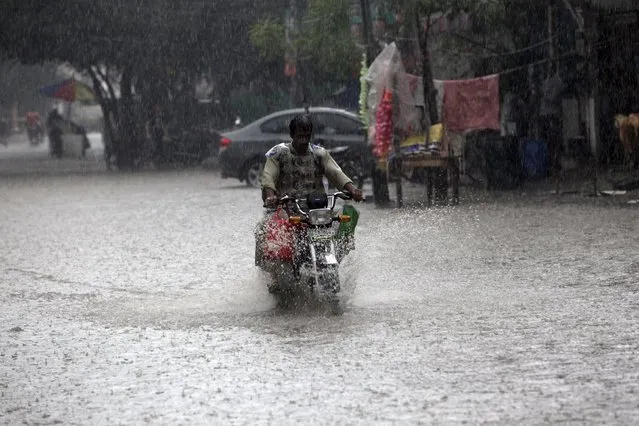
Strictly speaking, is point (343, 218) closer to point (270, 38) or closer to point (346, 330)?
point (346, 330)

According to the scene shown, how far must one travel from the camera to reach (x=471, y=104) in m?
22.0

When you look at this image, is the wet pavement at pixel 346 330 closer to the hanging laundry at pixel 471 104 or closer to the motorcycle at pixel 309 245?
the motorcycle at pixel 309 245

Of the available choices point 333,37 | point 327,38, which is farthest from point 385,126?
point 327,38

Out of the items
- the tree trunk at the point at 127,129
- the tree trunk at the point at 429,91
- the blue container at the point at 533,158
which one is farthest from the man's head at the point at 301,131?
the tree trunk at the point at 127,129

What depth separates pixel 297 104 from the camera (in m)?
36.5

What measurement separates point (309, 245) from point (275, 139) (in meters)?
17.9

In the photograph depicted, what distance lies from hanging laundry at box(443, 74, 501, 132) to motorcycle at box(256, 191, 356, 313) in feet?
41.1

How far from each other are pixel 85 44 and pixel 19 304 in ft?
97.6

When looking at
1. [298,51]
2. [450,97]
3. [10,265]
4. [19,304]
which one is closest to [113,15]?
[298,51]

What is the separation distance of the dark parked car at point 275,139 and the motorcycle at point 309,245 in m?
16.5

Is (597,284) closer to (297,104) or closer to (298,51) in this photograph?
(298,51)

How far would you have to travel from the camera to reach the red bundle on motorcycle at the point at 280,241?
945 centimetres

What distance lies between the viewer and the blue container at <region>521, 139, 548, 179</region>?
24.3m

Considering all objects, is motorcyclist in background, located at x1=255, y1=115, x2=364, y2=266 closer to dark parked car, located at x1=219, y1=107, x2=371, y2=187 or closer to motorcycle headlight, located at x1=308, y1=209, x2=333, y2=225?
motorcycle headlight, located at x1=308, y1=209, x2=333, y2=225
